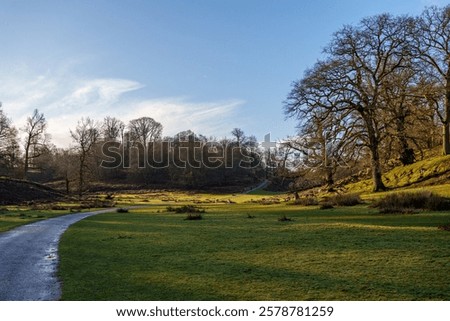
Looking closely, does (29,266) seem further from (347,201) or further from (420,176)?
(420,176)

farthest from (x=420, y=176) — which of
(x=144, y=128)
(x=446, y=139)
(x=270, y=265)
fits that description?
(x=144, y=128)

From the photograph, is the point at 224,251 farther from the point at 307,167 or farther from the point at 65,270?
the point at 307,167

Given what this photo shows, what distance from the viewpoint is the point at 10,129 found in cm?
6262

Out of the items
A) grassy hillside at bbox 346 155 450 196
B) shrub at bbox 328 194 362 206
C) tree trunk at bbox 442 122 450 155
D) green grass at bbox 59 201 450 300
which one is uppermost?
tree trunk at bbox 442 122 450 155

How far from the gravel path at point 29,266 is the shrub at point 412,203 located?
14.9 metres

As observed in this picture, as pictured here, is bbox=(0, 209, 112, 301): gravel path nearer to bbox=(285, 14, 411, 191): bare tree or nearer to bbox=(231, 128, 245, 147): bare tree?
bbox=(285, 14, 411, 191): bare tree

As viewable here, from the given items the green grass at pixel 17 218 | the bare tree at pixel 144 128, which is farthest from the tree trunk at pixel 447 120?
the bare tree at pixel 144 128

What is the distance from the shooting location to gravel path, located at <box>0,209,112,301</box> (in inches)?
309

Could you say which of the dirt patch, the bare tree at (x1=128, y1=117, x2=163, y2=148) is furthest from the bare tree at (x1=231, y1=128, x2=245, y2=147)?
the dirt patch

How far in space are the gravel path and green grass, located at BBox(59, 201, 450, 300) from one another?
361 mm

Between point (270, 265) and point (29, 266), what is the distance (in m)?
6.47

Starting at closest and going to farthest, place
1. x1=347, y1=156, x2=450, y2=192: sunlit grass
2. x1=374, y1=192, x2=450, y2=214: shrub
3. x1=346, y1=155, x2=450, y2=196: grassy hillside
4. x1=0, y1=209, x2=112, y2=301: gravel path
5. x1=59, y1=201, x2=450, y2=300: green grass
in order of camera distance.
Result: 1. x1=59, y1=201, x2=450, y2=300: green grass
2. x1=0, y1=209, x2=112, y2=301: gravel path
3. x1=374, y1=192, x2=450, y2=214: shrub
4. x1=346, y1=155, x2=450, y2=196: grassy hillside
5. x1=347, y1=156, x2=450, y2=192: sunlit grass
